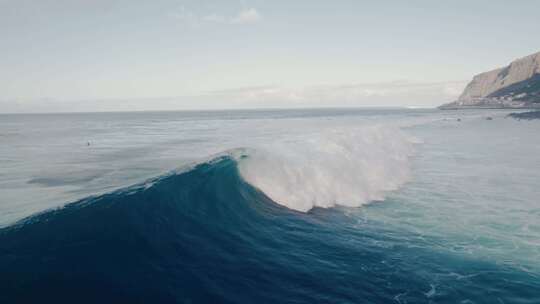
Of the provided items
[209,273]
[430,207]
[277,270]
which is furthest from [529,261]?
[209,273]

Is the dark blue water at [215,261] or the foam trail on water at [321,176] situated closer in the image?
the dark blue water at [215,261]

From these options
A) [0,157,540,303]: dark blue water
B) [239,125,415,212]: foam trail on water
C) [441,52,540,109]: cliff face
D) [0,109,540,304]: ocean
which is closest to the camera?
[0,157,540,303]: dark blue water

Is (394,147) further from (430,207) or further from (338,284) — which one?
(338,284)

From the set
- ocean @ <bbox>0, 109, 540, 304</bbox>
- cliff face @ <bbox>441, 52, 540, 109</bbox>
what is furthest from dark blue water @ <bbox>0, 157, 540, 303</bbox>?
cliff face @ <bbox>441, 52, 540, 109</bbox>

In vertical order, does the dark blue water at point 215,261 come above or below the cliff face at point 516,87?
below

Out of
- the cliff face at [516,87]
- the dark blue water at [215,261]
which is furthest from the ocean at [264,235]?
the cliff face at [516,87]

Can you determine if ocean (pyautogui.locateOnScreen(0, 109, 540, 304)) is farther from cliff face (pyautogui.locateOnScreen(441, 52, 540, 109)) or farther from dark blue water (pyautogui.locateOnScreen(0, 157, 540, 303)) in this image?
cliff face (pyautogui.locateOnScreen(441, 52, 540, 109))

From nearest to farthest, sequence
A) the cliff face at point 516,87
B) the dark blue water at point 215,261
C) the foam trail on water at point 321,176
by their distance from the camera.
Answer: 1. the dark blue water at point 215,261
2. the foam trail on water at point 321,176
3. the cliff face at point 516,87

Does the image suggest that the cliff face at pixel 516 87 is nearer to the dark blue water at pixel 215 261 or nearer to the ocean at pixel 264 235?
the ocean at pixel 264 235

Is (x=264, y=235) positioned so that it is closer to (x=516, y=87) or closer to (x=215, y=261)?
(x=215, y=261)
